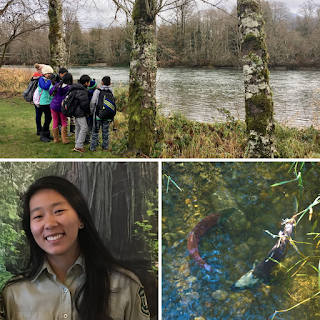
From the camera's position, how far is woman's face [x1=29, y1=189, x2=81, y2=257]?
1.71 m

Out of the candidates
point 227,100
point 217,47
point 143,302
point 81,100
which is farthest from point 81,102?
point 217,47

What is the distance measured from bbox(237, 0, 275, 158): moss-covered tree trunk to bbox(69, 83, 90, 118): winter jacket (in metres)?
2.38

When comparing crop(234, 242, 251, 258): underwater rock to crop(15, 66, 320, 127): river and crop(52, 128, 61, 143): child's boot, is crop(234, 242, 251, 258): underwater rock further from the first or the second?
crop(15, 66, 320, 127): river

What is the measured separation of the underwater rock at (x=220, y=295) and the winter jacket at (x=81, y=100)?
3.63 meters

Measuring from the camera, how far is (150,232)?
5.86 ft

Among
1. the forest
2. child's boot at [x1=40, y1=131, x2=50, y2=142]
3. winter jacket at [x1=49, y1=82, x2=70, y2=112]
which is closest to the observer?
winter jacket at [x1=49, y1=82, x2=70, y2=112]

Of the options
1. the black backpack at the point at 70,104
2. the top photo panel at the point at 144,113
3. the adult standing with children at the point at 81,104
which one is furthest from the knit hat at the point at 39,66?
the black backpack at the point at 70,104

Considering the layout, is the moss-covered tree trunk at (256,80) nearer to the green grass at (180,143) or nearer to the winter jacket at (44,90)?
the green grass at (180,143)

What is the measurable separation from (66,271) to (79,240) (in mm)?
198

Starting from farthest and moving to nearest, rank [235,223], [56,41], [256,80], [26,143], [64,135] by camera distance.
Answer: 1. [56,41]
2. [26,143]
3. [64,135]
4. [256,80]
5. [235,223]

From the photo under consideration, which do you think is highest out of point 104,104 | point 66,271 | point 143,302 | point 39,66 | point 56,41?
point 56,41

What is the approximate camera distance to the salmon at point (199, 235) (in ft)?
5.90

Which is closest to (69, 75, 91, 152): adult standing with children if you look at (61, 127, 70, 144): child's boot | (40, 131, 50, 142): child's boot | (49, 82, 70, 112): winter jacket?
(49, 82, 70, 112): winter jacket

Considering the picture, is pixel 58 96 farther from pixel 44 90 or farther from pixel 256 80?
pixel 256 80
